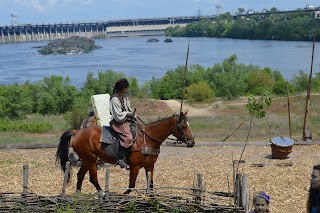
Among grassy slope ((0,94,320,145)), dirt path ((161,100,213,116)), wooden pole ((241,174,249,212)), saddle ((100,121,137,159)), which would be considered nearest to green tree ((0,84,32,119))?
grassy slope ((0,94,320,145))

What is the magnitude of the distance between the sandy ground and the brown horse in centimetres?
44

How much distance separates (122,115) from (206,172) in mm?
3241

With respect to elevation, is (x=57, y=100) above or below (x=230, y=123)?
below

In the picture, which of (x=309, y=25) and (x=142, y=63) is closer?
(x=142, y=63)

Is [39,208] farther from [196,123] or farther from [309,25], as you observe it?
[309,25]

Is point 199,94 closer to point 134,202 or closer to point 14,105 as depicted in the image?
point 14,105

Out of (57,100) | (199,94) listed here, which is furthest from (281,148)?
(199,94)

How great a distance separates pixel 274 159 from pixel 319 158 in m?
0.91

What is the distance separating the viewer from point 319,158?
1091 centimetres

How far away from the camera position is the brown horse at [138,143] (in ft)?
23.6

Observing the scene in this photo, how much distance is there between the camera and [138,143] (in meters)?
7.17

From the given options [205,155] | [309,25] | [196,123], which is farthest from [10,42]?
[205,155]

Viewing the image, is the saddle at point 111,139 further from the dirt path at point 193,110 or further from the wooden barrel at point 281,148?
the dirt path at point 193,110

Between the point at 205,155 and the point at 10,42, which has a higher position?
the point at 205,155
